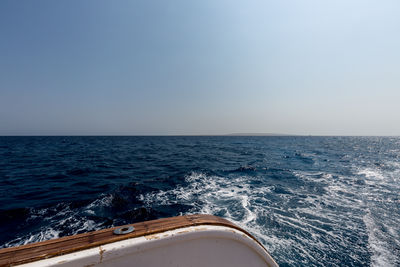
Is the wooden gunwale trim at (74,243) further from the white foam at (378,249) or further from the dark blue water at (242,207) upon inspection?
the white foam at (378,249)

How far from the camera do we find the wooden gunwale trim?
103 cm

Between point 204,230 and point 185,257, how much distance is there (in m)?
0.27

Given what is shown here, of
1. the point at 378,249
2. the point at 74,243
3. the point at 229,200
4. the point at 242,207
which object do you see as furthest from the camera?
the point at 229,200

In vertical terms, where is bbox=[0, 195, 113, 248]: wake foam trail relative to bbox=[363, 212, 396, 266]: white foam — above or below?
above

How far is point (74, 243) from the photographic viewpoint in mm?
1169

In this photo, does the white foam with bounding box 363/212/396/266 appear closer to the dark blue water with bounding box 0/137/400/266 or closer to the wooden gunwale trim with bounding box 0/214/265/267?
the dark blue water with bounding box 0/137/400/266

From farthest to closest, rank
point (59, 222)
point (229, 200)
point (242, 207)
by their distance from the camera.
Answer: point (229, 200) < point (242, 207) < point (59, 222)

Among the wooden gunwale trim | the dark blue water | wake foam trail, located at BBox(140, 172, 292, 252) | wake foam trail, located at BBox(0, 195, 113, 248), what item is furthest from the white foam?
wake foam trail, located at BBox(0, 195, 113, 248)

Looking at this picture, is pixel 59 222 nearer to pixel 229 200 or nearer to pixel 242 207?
pixel 229 200

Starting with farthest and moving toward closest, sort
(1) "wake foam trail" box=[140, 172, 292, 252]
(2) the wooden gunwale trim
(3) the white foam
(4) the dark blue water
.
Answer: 1. (1) "wake foam trail" box=[140, 172, 292, 252]
2. (4) the dark blue water
3. (3) the white foam
4. (2) the wooden gunwale trim

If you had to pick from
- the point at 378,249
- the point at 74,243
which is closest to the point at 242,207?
the point at 378,249

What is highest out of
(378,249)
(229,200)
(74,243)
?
(74,243)

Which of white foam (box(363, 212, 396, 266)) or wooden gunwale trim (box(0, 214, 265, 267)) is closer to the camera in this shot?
wooden gunwale trim (box(0, 214, 265, 267))

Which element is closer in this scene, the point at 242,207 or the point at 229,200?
→ the point at 242,207
